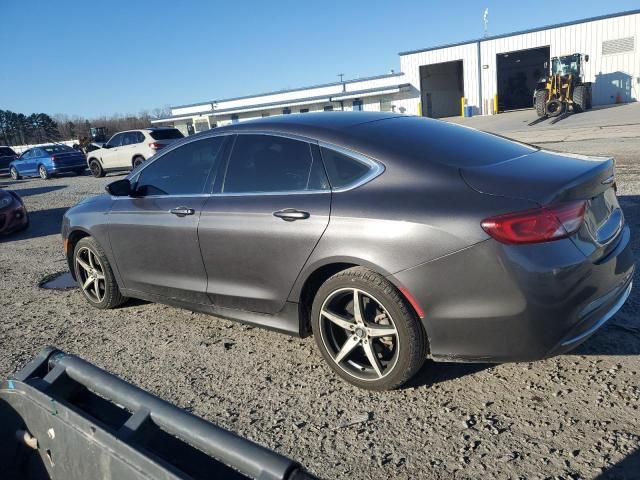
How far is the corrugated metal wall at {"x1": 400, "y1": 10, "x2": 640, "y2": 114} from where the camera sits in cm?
3350

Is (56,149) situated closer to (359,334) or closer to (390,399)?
(359,334)

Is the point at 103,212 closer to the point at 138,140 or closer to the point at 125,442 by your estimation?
the point at 125,442

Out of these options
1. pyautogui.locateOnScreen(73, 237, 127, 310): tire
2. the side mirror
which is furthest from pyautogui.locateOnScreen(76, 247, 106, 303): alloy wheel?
the side mirror

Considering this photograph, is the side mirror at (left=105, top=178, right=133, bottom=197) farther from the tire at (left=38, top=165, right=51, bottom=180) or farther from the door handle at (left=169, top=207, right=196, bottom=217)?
the tire at (left=38, top=165, right=51, bottom=180)

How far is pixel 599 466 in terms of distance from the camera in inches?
88.9

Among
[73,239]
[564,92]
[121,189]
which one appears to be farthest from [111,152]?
[564,92]

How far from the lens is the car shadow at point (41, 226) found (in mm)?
9297

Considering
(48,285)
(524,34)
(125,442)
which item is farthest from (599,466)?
(524,34)

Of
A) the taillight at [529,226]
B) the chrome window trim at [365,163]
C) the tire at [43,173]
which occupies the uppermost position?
the chrome window trim at [365,163]

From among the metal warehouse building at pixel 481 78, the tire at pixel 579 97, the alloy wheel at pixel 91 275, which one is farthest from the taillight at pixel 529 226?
the metal warehouse building at pixel 481 78

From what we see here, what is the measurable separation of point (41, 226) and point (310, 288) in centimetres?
889

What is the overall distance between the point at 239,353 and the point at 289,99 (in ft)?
163

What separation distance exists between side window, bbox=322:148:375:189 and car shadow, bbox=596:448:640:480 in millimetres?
1897

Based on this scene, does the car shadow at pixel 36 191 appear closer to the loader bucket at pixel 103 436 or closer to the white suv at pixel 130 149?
the white suv at pixel 130 149
